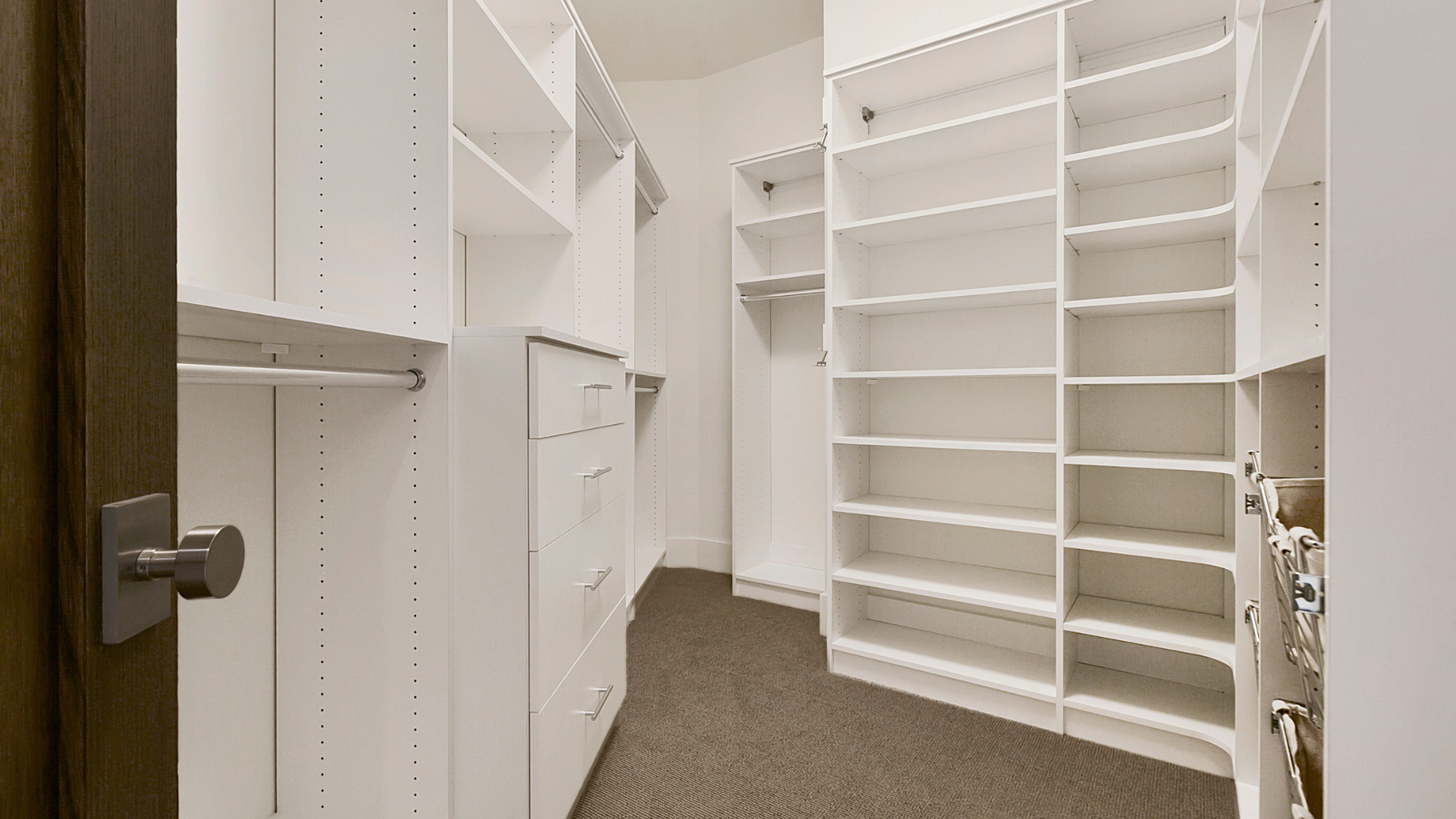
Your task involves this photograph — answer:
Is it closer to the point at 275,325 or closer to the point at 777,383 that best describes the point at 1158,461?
the point at 777,383

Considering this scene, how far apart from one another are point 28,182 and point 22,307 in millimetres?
61

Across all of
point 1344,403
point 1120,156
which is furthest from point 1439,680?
point 1120,156

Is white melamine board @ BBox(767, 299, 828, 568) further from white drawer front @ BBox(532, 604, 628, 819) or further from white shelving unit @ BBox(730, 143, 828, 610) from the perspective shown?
white drawer front @ BBox(532, 604, 628, 819)

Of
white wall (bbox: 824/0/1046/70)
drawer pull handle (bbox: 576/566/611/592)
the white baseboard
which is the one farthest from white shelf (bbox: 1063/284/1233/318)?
the white baseboard

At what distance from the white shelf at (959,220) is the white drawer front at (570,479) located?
1.19 m

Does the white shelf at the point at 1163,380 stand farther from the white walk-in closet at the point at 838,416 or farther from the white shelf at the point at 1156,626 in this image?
the white shelf at the point at 1156,626

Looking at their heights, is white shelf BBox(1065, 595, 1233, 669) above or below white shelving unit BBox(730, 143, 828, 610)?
below

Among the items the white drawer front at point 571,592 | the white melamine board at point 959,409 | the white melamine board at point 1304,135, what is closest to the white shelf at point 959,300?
the white melamine board at point 959,409

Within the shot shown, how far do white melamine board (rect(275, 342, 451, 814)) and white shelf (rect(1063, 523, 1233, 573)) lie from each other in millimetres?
1687

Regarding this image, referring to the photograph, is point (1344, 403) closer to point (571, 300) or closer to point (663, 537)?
point (571, 300)

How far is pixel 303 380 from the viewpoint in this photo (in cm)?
88

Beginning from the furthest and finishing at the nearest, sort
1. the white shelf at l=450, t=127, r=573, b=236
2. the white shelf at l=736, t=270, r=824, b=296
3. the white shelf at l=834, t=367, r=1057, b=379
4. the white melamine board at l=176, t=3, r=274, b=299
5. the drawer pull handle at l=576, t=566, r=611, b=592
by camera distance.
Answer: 1. the white shelf at l=736, t=270, r=824, b=296
2. the white shelf at l=834, t=367, r=1057, b=379
3. the drawer pull handle at l=576, t=566, r=611, b=592
4. the white shelf at l=450, t=127, r=573, b=236
5. the white melamine board at l=176, t=3, r=274, b=299

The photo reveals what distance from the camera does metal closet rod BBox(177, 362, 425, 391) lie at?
2.32ft

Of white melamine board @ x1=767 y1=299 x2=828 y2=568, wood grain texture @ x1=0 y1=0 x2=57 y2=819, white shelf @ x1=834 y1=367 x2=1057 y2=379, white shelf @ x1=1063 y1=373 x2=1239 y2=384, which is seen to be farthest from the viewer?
white melamine board @ x1=767 y1=299 x2=828 y2=568
